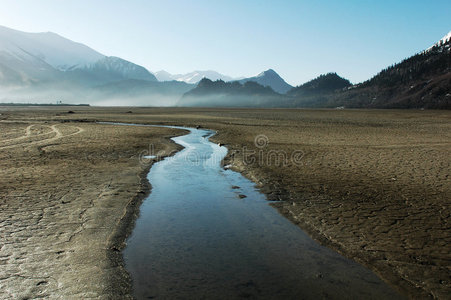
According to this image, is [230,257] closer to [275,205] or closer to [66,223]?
[275,205]

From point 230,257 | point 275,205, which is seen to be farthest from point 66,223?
point 275,205

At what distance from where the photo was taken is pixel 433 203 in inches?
437

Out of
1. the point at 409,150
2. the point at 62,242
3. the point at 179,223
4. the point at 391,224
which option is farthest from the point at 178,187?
the point at 409,150

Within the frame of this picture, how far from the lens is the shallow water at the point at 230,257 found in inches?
242

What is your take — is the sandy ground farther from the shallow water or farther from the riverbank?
the shallow water

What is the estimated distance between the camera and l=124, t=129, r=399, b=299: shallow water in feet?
20.2

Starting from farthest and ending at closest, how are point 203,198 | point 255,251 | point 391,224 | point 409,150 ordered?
point 409,150, point 203,198, point 391,224, point 255,251

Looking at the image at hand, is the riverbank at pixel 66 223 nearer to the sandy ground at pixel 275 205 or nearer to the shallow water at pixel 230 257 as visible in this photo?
the sandy ground at pixel 275 205

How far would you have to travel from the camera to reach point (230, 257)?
748 centimetres

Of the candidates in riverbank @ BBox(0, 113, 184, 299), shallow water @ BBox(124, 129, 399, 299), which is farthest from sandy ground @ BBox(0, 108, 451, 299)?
shallow water @ BBox(124, 129, 399, 299)

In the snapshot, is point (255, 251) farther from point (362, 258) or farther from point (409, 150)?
point (409, 150)

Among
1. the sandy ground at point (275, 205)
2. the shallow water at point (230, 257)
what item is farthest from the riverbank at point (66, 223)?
the shallow water at point (230, 257)

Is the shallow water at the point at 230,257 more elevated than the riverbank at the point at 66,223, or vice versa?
the riverbank at the point at 66,223

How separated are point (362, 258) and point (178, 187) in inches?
Result: 337
